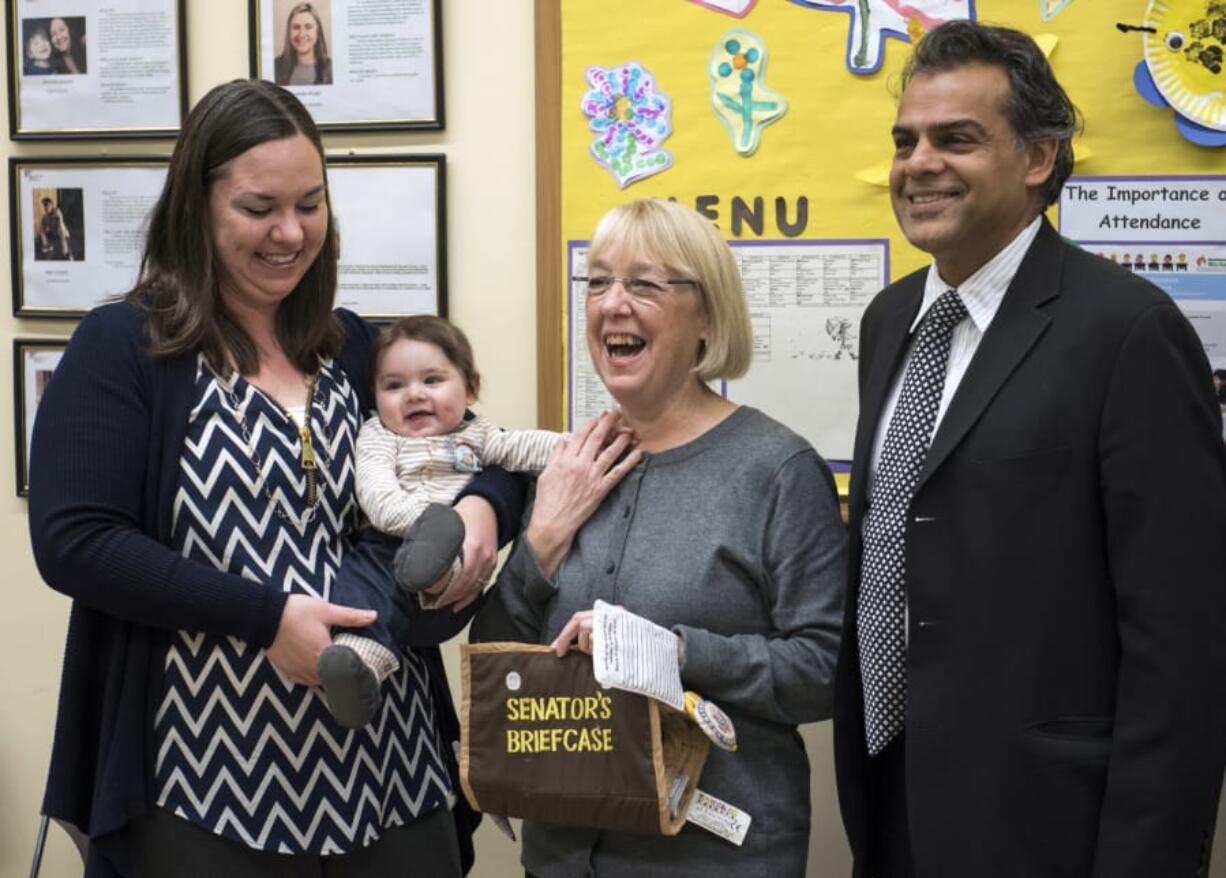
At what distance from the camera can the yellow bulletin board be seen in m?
2.37

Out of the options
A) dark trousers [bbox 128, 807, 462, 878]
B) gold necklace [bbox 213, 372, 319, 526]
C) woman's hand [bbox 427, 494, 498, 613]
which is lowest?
dark trousers [bbox 128, 807, 462, 878]

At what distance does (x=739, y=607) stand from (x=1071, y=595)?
17.7 inches

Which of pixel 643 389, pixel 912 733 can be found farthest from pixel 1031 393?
pixel 643 389

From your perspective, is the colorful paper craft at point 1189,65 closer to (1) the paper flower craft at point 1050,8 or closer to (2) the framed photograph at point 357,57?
(1) the paper flower craft at point 1050,8

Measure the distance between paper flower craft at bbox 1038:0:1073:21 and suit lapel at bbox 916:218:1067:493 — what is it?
1020 millimetres

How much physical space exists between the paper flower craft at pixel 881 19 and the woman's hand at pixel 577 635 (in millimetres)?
1354

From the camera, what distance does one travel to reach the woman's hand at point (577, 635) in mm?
1646

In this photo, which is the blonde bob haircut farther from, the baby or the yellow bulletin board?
the yellow bulletin board

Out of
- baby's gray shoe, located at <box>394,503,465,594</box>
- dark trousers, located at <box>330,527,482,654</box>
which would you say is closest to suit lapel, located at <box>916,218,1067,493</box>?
baby's gray shoe, located at <box>394,503,465,594</box>

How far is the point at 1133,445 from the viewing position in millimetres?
1391

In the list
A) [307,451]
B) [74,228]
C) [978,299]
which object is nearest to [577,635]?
[307,451]

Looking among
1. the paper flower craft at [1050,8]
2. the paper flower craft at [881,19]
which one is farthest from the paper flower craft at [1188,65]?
the paper flower craft at [881,19]

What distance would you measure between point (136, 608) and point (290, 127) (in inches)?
26.6

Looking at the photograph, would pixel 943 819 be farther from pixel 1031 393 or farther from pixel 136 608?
pixel 136 608
